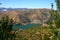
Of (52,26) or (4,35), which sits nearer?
(52,26)

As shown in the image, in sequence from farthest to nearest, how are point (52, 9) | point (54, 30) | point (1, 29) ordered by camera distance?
point (1, 29), point (52, 9), point (54, 30)

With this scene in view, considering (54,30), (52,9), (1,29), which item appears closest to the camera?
(54,30)

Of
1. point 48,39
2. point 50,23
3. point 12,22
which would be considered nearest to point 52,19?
point 50,23

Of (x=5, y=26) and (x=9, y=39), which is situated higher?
(x=5, y=26)

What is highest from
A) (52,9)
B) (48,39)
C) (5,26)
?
(52,9)

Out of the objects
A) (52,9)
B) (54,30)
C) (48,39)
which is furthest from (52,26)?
(48,39)

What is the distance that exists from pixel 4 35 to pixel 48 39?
2213mm

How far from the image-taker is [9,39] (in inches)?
444

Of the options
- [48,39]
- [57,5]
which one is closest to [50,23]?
[57,5]

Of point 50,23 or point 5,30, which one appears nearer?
point 50,23

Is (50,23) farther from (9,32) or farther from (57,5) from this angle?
(9,32)

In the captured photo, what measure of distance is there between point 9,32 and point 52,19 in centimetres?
260

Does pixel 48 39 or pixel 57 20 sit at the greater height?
pixel 57 20

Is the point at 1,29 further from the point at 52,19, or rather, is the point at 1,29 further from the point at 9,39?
the point at 52,19
